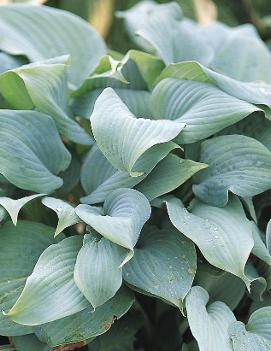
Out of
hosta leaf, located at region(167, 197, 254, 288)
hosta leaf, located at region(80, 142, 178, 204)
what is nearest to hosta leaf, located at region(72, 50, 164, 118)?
hosta leaf, located at region(80, 142, 178, 204)

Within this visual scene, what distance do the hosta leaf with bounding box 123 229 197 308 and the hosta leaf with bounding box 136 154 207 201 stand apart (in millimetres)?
77

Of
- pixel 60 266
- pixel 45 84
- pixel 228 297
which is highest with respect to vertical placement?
pixel 45 84

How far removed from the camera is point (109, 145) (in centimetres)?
88

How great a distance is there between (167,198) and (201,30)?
67 centimetres

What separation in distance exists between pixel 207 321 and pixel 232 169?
26 cm

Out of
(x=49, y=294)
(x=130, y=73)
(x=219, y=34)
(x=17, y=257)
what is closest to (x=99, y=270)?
(x=49, y=294)

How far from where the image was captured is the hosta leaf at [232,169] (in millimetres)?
942

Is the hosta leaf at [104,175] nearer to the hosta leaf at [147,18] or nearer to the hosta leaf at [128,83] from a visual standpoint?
the hosta leaf at [128,83]

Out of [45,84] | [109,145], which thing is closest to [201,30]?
[45,84]

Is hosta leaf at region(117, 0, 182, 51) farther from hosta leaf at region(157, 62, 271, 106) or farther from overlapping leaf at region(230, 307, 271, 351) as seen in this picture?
overlapping leaf at region(230, 307, 271, 351)

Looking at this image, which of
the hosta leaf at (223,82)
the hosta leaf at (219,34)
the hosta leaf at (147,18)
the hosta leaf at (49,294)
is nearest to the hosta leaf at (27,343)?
the hosta leaf at (49,294)

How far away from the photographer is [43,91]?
1021 mm

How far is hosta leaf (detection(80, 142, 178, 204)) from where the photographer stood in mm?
914

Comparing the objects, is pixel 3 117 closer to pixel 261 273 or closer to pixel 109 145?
pixel 109 145
